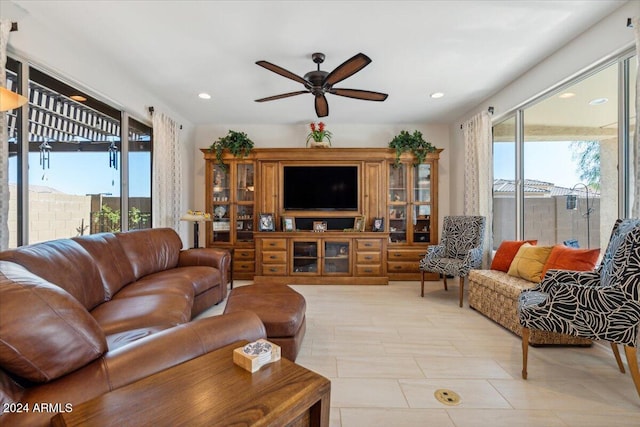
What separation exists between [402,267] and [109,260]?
3743 mm

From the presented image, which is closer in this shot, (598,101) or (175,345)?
(175,345)

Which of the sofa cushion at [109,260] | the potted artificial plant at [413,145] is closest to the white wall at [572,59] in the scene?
the potted artificial plant at [413,145]

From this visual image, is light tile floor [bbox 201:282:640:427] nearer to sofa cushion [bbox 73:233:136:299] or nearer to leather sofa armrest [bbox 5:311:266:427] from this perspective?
leather sofa armrest [bbox 5:311:266:427]

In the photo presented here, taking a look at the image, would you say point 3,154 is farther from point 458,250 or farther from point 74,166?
point 458,250

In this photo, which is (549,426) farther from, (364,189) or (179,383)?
(364,189)

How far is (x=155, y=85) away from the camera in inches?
133

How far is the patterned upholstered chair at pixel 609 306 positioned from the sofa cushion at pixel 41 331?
2.40 meters

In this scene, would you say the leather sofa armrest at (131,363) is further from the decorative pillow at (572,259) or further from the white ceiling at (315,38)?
the decorative pillow at (572,259)

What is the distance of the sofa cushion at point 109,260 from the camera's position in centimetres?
228

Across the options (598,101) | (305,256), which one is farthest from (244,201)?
(598,101)

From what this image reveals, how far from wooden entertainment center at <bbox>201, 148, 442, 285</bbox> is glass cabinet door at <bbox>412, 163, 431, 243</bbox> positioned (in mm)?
16

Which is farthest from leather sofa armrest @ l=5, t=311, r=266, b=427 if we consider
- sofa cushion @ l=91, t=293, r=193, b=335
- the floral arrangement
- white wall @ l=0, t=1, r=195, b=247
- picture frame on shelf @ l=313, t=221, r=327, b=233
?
the floral arrangement

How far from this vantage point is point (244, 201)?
475 cm

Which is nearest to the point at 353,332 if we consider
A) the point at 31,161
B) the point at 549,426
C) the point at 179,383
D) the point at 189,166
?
the point at 549,426
